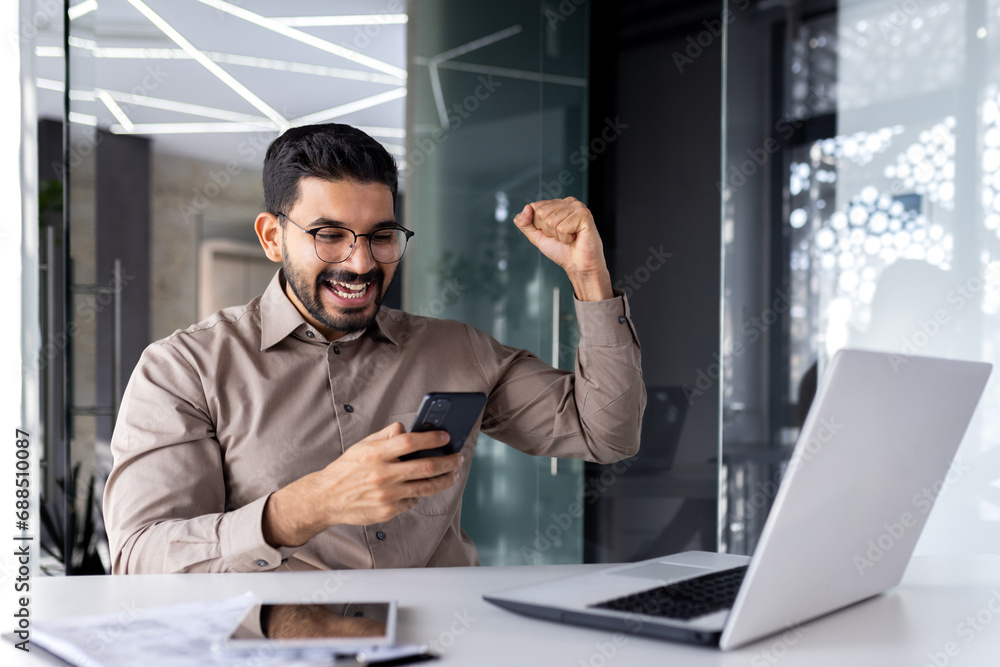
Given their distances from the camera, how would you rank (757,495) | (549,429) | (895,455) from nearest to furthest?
(895,455) → (549,429) → (757,495)

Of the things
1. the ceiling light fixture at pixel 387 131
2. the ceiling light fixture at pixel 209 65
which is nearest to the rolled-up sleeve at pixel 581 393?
the ceiling light fixture at pixel 387 131

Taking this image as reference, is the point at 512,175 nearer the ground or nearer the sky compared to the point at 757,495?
nearer the sky

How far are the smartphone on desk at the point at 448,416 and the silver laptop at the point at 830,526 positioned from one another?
8.7 inches

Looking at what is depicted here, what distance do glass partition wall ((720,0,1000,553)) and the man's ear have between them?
1945 mm

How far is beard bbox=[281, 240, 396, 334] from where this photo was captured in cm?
164

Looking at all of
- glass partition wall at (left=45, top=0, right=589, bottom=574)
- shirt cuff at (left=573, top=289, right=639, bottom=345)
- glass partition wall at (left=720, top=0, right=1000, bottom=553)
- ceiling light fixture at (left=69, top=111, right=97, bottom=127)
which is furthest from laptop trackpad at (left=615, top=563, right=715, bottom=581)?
ceiling light fixture at (left=69, top=111, right=97, bottom=127)

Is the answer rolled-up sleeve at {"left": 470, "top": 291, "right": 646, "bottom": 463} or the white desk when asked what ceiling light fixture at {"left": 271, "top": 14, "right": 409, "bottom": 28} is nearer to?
rolled-up sleeve at {"left": 470, "top": 291, "right": 646, "bottom": 463}

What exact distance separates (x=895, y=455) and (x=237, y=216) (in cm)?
354

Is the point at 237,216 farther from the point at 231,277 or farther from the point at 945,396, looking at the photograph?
the point at 945,396

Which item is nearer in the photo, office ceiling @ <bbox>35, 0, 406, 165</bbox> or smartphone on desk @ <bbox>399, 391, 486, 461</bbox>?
smartphone on desk @ <bbox>399, 391, 486, 461</bbox>

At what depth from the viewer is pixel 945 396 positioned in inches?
35.5

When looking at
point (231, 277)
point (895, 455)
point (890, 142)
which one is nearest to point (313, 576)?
point (895, 455)

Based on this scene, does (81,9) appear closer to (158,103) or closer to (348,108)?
(158,103)

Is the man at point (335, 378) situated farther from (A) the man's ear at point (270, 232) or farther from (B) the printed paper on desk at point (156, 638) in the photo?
(B) the printed paper on desk at point (156, 638)
